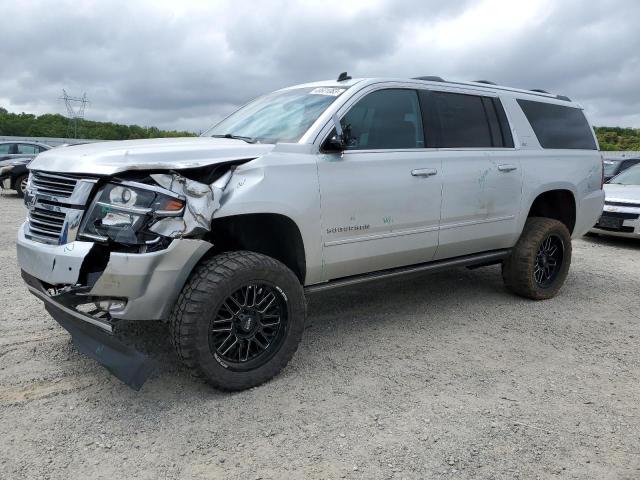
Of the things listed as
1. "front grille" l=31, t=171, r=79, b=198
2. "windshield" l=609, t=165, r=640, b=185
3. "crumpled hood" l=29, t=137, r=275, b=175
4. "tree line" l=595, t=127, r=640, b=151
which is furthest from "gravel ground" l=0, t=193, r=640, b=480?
"tree line" l=595, t=127, r=640, b=151

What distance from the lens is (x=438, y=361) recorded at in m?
3.89

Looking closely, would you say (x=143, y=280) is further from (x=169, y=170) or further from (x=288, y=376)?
(x=288, y=376)

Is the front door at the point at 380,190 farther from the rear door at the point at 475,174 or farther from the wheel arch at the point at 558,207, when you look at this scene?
the wheel arch at the point at 558,207

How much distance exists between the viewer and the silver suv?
9.84 ft

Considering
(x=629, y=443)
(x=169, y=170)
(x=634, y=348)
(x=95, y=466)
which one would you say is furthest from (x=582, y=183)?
(x=95, y=466)

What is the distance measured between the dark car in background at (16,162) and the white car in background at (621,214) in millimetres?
13332

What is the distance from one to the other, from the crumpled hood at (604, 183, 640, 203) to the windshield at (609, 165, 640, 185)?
346 mm

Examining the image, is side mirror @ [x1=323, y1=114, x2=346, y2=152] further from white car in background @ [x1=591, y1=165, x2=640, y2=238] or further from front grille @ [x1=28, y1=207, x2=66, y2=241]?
white car in background @ [x1=591, y1=165, x2=640, y2=238]

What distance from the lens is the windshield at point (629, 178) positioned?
10031 mm

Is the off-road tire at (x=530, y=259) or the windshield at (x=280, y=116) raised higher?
Result: the windshield at (x=280, y=116)

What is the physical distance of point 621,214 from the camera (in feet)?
29.1

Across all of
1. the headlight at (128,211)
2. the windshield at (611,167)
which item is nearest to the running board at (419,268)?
the headlight at (128,211)

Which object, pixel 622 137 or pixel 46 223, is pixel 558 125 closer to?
pixel 46 223

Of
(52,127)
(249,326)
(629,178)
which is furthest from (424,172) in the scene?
(52,127)
